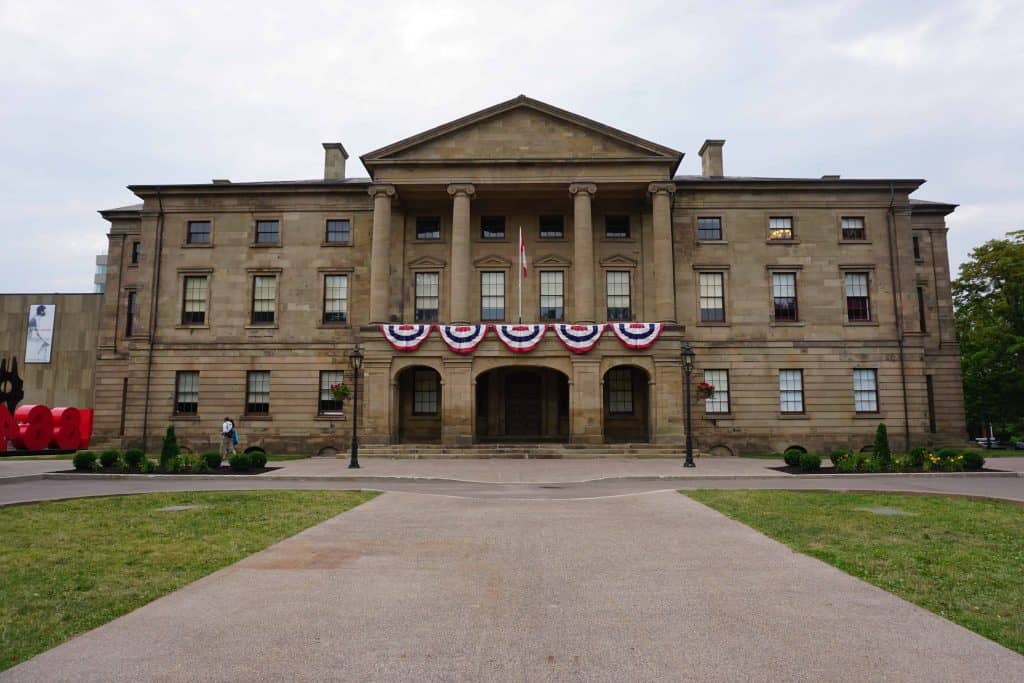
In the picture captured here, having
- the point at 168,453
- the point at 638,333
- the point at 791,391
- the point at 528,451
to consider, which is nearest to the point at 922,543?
the point at 528,451

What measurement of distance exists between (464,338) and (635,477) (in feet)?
44.6

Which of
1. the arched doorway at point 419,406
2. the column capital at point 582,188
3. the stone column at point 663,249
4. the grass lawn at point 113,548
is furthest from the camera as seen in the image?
the arched doorway at point 419,406

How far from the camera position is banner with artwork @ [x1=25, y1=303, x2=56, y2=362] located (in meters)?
51.5

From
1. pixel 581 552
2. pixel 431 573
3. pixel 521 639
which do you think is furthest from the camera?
pixel 581 552

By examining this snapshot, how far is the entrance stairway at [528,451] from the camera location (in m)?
30.4

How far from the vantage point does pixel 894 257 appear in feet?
120

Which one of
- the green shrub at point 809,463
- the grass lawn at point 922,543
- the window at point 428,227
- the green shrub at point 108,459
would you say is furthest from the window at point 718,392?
the green shrub at point 108,459

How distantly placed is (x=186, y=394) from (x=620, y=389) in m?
24.0

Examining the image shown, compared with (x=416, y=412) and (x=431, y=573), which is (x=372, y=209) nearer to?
(x=416, y=412)

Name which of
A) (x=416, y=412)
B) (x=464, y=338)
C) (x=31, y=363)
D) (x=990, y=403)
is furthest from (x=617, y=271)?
(x=31, y=363)

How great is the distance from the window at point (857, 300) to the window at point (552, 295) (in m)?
15.7

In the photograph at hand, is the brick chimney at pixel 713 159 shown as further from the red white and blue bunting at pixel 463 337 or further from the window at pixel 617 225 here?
the red white and blue bunting at pixel 463 337

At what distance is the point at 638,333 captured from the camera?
32656 millimetres

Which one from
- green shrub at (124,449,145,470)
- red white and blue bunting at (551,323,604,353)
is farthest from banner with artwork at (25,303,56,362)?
red white and blue bunting at (551,323,604,353)
